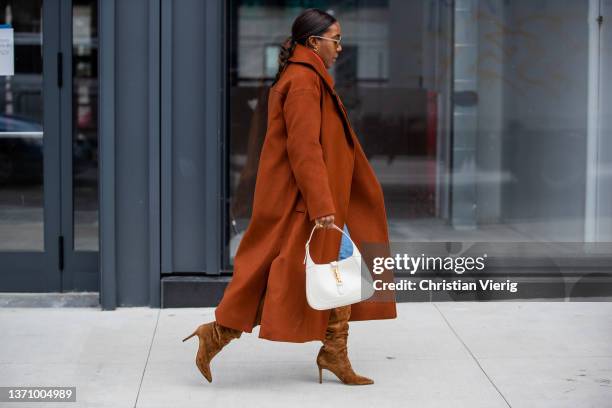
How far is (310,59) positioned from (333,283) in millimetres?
1055

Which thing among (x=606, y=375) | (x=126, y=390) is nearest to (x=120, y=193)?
(x=126, y=390)

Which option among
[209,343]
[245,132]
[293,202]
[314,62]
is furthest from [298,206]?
[245,132]

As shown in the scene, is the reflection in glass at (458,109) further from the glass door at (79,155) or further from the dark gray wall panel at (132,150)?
the glass door at (79,155)

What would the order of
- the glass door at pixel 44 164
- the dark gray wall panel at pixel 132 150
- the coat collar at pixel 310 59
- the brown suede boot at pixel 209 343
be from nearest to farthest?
1. the coat collar at pixel 310 59
2. the brown suede boot at pixel 209 343
3. the dark gray wall panel at pixel 132 150
4. the glass door at pixel 44 164

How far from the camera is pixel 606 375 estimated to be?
18.8ft

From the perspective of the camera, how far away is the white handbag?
5016 millimetres

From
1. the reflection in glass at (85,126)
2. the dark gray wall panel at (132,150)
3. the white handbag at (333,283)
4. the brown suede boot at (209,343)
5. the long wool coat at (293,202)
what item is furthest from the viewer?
the reflection in glass at (85,126)

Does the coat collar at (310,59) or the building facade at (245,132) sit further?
the building facade at (245,132)

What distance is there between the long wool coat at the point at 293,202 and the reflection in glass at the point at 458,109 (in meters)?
2.16

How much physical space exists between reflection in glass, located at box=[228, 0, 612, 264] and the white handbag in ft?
8.01

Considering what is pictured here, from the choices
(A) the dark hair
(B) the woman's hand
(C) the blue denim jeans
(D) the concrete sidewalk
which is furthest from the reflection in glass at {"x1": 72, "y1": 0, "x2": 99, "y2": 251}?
(B) the woman's hand

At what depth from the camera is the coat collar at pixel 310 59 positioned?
208 inches

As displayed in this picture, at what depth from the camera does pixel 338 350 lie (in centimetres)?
544

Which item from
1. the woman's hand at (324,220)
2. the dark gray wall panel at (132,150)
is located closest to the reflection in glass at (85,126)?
the dark gray wall panel at (132,150)
